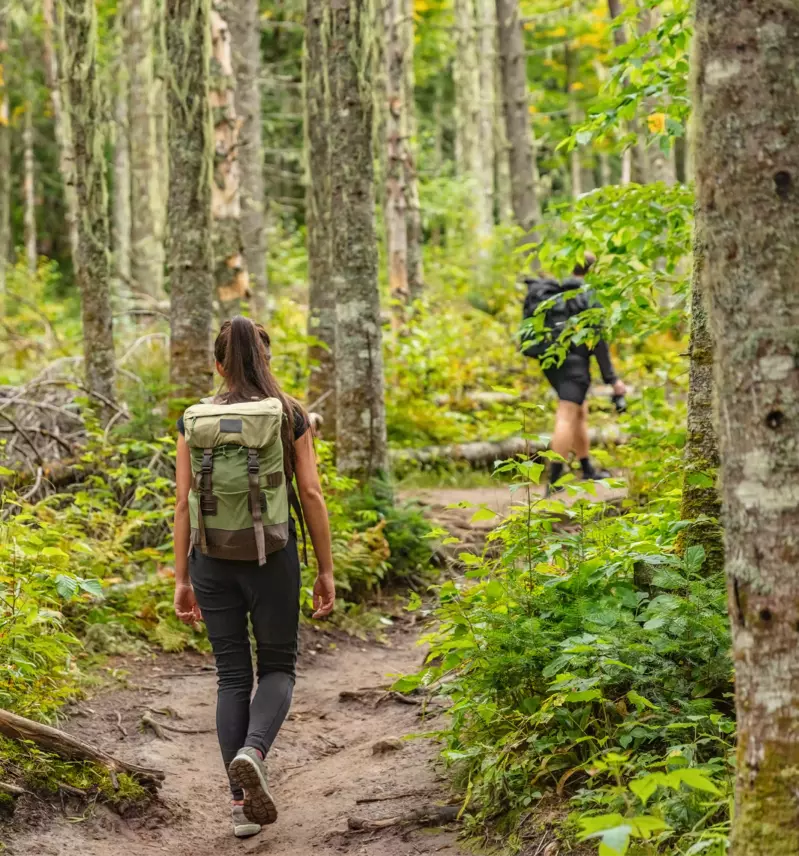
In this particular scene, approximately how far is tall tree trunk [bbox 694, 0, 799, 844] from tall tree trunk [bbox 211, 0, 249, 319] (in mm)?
8483

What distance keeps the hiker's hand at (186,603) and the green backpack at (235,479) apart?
0.50 meters

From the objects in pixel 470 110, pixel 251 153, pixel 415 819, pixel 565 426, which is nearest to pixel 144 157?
pixel 251 153

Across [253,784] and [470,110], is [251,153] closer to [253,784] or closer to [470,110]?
[470,110]

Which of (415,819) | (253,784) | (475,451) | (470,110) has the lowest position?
(415,819)

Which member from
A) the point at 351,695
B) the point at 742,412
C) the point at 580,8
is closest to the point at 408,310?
the point at 351,695

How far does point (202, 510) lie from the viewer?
427 centimetres

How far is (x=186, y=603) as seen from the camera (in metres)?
4.74

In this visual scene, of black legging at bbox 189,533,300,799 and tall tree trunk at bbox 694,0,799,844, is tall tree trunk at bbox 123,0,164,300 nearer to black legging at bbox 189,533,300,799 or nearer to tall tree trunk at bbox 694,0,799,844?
black legging at bbox 189,533,300,799

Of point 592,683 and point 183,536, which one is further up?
point 183,536

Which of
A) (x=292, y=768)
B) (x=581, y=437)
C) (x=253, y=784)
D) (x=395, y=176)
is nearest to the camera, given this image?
Answer: (x=253, y=784)

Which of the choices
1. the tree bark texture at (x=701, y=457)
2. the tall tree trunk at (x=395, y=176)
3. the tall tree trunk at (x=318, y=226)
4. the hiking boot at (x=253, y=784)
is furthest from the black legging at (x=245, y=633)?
the tall tree trunk at (x=395, y=176)

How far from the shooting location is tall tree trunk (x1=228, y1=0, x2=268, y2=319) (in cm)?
1576

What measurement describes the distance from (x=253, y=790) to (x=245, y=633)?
0.69 metres

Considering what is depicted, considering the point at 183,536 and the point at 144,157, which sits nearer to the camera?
the point at 183,536
